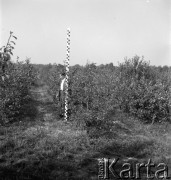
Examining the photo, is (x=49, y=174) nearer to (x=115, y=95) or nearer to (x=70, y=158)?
(x=70, y=158)

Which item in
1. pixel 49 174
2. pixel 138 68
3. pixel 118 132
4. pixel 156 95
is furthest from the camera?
pixel 138 68

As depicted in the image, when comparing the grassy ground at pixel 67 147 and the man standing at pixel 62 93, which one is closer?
the grassy ground at pixel 67 147

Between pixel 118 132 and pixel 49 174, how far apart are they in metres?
4.52

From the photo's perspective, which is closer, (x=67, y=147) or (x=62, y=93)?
(x=67, y=147)

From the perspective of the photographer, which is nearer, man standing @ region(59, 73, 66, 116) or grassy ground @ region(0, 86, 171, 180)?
grassy ground @ region(0, 86, 171, 180)

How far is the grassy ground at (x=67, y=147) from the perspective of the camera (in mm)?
6191

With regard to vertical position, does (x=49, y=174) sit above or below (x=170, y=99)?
below

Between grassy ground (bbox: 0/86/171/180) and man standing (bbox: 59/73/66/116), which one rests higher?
man standing (bbox: 59/73/66/116)

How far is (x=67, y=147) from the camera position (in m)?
7.81

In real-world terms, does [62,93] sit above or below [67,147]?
above

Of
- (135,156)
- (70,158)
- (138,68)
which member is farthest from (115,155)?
(138,68)

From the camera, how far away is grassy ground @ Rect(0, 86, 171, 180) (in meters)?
6.19

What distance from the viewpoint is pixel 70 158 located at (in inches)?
279

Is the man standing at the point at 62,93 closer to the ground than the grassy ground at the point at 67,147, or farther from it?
farther from it
